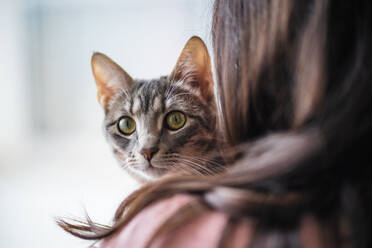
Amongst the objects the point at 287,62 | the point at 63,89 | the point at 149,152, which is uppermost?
the point at 287,62

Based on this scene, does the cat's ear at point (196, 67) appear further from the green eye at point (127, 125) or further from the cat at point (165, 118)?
the green eye at point (127, 125)

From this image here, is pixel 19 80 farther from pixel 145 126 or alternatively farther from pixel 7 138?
pixel 145 126

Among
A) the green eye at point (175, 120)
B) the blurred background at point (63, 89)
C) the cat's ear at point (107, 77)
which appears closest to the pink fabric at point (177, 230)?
the green eye at point (175, 120)

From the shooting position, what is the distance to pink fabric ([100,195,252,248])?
368mm

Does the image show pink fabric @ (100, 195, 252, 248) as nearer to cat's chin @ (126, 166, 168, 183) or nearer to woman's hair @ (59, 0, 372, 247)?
woman's hair @ (59, 0, 372, 247)

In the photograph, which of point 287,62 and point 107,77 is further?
point 107,77

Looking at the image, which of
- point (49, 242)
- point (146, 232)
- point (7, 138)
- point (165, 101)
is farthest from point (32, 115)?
point (146, 232)

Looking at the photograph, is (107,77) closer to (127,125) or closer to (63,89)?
(127,125)

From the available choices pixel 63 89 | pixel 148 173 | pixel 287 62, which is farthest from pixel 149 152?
pixel 63 89

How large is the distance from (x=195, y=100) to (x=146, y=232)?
39cm

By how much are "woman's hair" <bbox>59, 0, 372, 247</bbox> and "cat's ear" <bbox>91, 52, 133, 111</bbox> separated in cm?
41

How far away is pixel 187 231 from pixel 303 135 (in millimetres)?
188

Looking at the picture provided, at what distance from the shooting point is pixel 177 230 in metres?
0.39

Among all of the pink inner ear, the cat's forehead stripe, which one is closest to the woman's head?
the cat's forehead stripe
